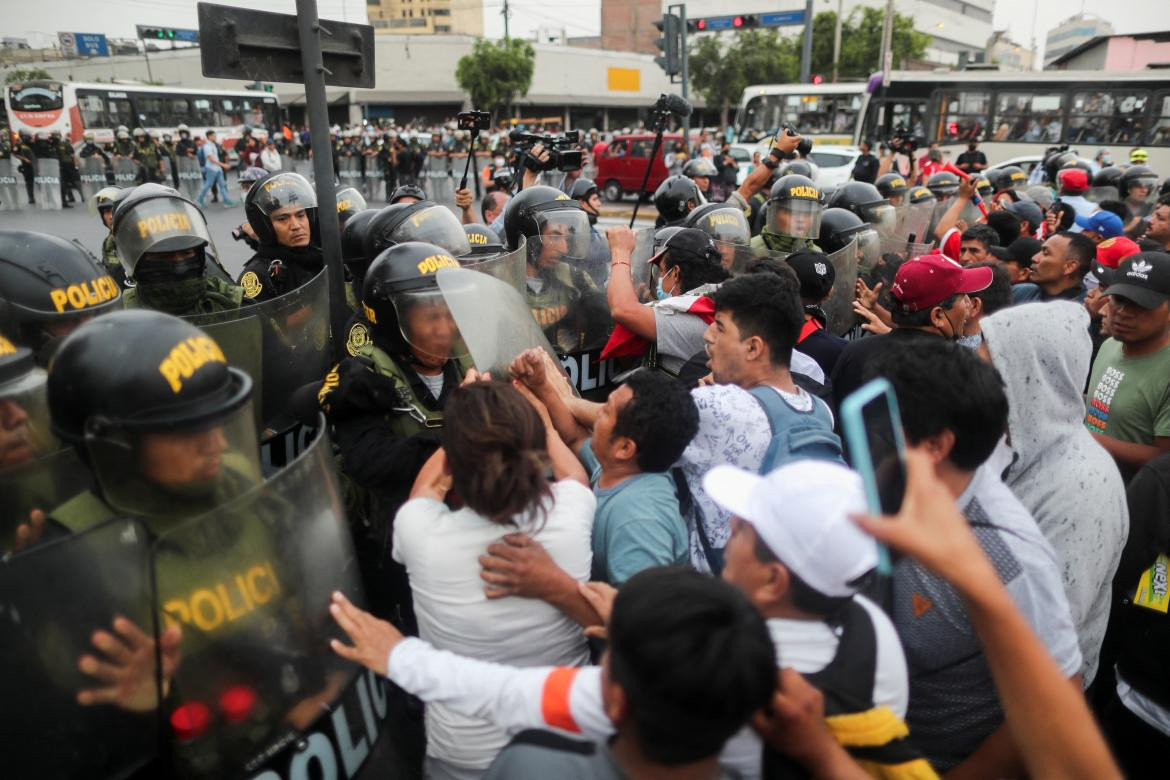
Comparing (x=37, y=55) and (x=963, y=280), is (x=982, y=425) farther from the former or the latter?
(x=37, y=55)

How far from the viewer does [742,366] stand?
264cm

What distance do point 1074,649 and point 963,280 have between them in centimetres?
209

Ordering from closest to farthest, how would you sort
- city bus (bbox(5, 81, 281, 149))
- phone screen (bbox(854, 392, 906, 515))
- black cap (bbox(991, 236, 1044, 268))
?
phone screen (bbox(854, 392, 906, 515)) → black cap (bbox(991, 236, 1044, 268)) → city bus (bbox(5, 81, 281, 149))

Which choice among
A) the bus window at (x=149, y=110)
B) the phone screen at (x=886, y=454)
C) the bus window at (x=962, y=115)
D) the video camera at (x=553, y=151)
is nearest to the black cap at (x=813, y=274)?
the phone screen at (x=886, y=454)

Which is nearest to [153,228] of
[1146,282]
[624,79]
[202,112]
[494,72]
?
[1146,282]

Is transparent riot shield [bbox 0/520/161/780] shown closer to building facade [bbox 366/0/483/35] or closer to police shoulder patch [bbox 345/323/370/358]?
police shoulder patch [bbox 345/323/370/358]

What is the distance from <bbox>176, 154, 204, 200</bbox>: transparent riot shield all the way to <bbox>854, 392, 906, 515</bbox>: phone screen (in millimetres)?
23398

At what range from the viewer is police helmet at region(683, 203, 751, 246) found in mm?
4656

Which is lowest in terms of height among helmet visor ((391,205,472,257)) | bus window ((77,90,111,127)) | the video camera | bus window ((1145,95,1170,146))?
helmet visor ((391,205,472,257))

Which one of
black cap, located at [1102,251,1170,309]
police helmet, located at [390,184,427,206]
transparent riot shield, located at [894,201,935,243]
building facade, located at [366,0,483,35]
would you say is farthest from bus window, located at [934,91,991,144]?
building facade, located at [366,0,483,35]

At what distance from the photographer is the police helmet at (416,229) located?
347 centimetres

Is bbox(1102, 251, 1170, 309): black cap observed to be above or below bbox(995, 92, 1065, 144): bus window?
below

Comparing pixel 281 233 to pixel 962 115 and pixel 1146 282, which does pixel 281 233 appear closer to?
pixel 1146 282

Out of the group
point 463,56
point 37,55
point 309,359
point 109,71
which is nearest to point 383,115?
point 463,56
